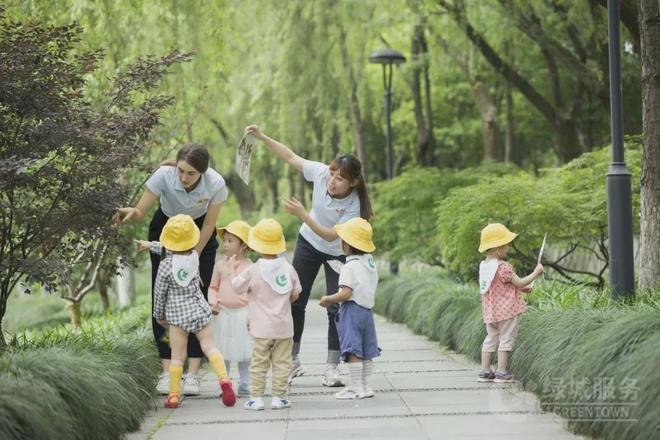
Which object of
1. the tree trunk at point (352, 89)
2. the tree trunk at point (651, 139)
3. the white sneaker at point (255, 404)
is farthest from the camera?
the tree trunk at point (352, 89)

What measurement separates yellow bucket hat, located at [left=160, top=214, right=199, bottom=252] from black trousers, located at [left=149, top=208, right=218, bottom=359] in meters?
0.45

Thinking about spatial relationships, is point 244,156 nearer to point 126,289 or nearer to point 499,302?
point 499,302

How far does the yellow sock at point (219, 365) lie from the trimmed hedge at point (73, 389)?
1.57ft

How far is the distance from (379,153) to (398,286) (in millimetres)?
17188

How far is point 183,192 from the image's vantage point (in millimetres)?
6879

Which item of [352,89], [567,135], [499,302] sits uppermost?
[352,89]

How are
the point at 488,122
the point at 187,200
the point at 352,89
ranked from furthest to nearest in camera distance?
the point at 488,122 < the point at 352,89 < the point at 187,200

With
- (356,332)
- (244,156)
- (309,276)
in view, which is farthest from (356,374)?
(244,156)

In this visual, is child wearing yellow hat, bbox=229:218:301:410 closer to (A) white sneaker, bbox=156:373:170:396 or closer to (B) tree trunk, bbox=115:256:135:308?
(A) white sneaker, bbox=156:373:170:396

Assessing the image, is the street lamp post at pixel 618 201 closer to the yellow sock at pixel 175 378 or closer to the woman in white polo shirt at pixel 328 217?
the woman in white polo shirt at pixel 328 217

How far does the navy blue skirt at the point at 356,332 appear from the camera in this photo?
261 inches

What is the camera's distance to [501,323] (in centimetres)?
743

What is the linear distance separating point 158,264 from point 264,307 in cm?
99

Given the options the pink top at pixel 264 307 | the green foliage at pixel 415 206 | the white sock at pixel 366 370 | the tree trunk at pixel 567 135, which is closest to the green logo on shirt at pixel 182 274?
the pink top at pixel 264 307
